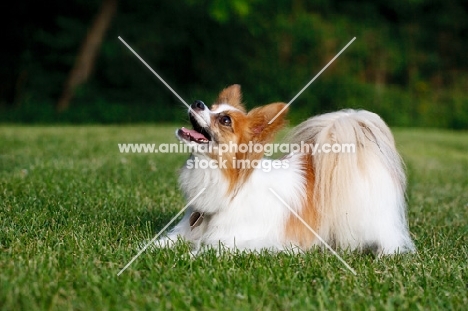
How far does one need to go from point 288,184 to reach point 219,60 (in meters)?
18.0

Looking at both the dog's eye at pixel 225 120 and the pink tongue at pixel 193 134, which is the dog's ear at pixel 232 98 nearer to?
the dog's eye at pixel 225 120

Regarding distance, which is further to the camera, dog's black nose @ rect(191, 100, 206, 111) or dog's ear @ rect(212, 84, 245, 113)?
dog's ear @ rect(212, 84, 245, 113)

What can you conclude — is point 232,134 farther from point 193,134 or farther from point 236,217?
point 236,217

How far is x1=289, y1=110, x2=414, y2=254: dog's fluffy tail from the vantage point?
376 centimetres

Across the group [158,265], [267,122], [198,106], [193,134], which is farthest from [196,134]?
[158,265]

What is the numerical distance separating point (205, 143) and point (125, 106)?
15391 millimetres

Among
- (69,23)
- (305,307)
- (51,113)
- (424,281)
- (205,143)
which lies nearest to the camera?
(305,307)

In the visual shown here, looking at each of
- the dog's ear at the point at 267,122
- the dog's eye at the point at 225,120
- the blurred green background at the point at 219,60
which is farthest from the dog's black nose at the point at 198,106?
the blurred green background at the point at 219,60

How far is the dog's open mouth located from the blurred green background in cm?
1474

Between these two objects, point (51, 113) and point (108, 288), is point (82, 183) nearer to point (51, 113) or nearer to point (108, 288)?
point (108, 288)

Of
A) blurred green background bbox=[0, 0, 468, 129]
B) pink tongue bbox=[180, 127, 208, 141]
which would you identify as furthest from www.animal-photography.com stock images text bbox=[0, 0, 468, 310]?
blurred green background bbox=[0, 0, 468, 129]

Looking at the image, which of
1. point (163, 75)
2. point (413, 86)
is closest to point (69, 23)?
point (163, 75)

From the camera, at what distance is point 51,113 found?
56.5 feet

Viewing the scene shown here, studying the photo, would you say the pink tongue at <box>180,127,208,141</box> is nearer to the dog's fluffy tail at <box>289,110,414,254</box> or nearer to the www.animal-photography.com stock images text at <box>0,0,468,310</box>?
the www.animal-photography.com stock images text at <box>0,0,468,310</box>
